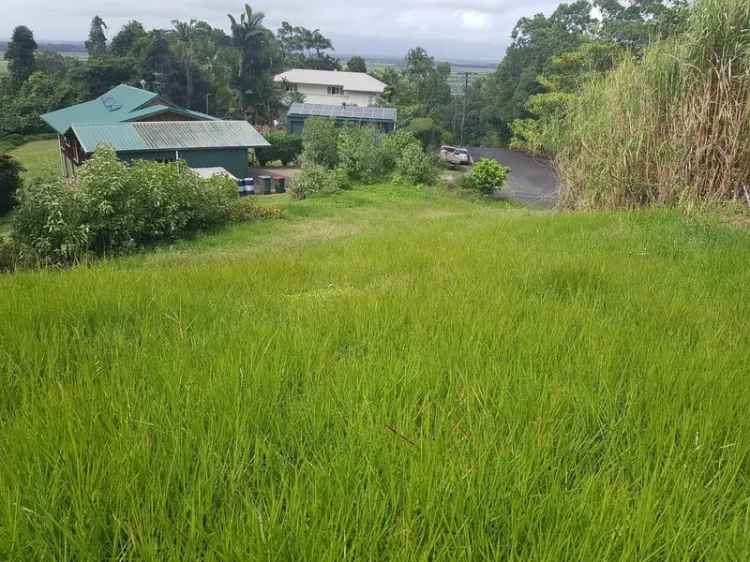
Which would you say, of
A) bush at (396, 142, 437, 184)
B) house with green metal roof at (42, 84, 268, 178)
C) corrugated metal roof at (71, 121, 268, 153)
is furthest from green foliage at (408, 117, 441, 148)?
house with green metal roof at (42, 84, 268, 178)

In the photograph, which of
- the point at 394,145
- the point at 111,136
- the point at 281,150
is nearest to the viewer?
the point at 111,136

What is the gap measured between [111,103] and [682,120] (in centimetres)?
2359

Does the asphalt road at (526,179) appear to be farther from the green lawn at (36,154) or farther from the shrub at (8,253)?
the green lawn at (36,154)

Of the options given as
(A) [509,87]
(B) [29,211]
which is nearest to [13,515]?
(B) [29,211]

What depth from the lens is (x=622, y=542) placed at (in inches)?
40.3

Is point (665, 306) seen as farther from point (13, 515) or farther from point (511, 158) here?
point (511, 158)

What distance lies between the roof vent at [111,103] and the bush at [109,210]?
1440 cm

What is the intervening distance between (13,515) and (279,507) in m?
0.52

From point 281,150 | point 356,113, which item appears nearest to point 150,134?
point 281,150

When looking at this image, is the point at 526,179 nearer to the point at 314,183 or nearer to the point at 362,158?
the point at 362,158

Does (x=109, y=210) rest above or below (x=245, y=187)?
below

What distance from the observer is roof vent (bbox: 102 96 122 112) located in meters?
22.4

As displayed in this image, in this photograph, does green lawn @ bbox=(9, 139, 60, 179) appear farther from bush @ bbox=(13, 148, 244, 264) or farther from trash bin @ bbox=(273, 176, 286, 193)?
bush @ bbox=(13, 148, 244, 264)

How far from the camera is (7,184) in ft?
54.0
